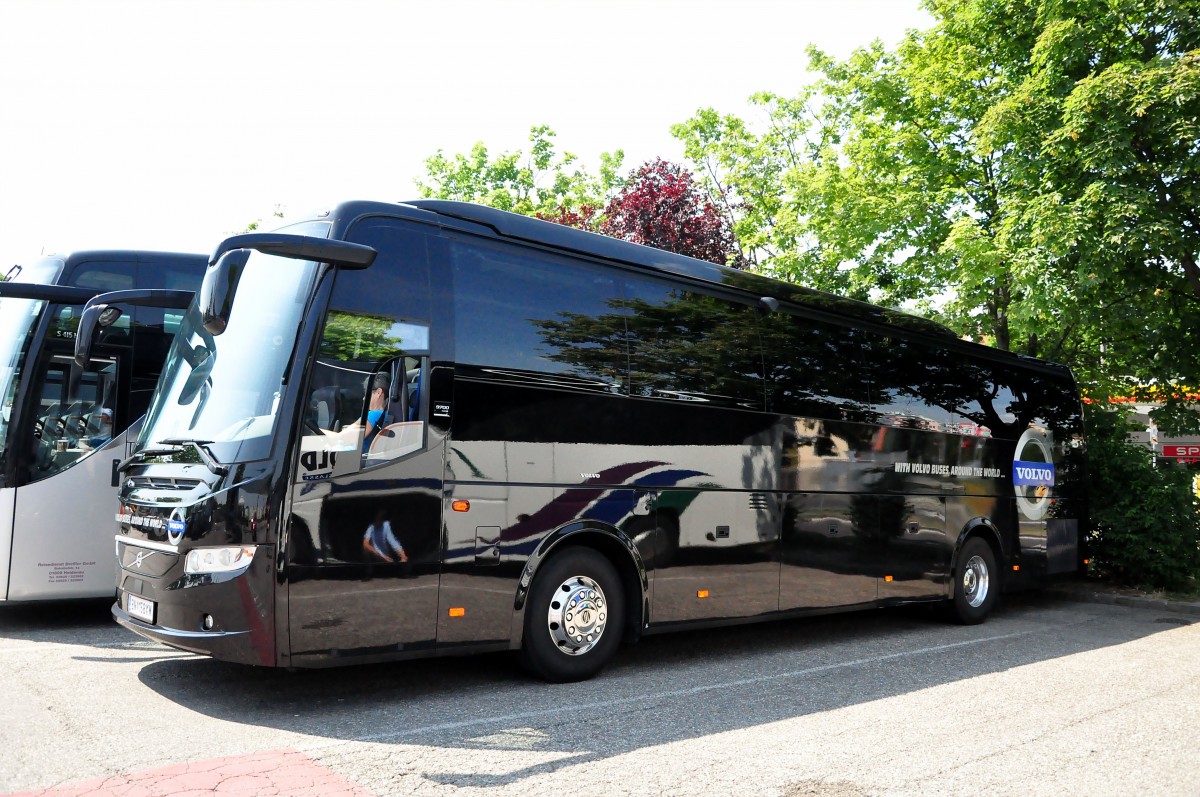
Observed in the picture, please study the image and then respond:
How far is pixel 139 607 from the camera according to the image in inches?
259

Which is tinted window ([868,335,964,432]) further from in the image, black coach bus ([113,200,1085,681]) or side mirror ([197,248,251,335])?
side mirror ([197,248,251,335])

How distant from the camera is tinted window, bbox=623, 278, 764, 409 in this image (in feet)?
27.1

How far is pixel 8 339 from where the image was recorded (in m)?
9.53

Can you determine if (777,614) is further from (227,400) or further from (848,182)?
(848,182)

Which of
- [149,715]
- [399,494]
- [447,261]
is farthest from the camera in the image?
[447,261]

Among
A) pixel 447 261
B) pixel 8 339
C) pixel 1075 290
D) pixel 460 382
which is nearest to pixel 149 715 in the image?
pixel 460 382

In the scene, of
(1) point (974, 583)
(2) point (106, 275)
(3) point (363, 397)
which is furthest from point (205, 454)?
(1) point (974, 583)

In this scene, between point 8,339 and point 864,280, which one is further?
point 864,280

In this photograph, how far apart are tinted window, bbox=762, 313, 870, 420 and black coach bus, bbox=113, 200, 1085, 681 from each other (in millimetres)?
31

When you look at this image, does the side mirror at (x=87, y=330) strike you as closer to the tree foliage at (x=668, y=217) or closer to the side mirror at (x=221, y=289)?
the side mirror at (x=221, y=289)

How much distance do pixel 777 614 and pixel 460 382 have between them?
415 centimetres

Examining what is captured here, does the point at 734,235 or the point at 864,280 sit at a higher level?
the point at 734,235

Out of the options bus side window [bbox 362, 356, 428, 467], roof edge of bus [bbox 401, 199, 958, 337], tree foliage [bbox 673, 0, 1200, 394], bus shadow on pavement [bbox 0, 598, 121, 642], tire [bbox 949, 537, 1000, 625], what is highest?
tree foliage [bbox 673, 0, 1200, 394]

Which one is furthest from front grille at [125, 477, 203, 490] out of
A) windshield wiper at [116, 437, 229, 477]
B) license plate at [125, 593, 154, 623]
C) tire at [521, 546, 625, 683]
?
tire at [521, 546, 625, 683]
